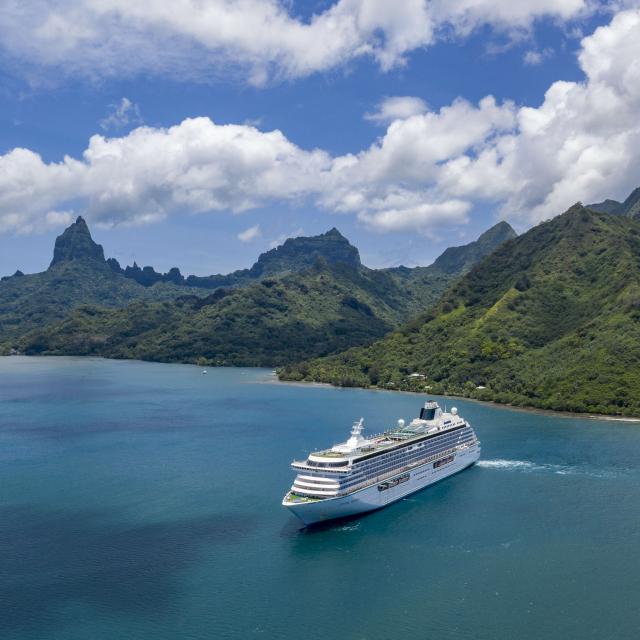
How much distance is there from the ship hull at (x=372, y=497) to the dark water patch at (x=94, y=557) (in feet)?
23.8

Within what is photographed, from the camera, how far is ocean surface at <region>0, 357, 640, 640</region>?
5416 cm

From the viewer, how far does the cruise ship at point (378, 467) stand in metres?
73.4

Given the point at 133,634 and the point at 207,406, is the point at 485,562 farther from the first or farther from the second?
the point at 207,406

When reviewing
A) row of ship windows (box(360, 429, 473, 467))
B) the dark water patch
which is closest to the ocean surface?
the dark water patch

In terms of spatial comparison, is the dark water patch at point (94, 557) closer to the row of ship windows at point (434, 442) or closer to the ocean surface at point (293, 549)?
the ocean surface at point (293, 549)

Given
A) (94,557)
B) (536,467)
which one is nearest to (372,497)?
(94,557)

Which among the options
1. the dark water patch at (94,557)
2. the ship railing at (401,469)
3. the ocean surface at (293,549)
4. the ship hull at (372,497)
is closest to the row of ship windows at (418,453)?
the ship railing at (401,469)

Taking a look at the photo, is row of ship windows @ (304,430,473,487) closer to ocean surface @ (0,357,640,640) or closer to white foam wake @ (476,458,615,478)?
ocean surface @ (0,357,640,640)

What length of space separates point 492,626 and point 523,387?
431 feet

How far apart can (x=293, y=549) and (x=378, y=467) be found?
56.6ft

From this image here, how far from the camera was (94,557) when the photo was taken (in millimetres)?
66125

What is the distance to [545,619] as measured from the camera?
54531 millimetres

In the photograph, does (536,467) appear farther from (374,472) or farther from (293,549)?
(293,549)

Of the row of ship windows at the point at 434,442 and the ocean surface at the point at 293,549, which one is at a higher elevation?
the row of ship windows at the point at 434,442
